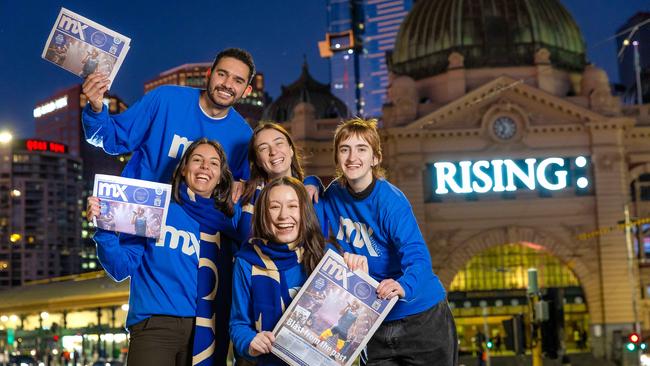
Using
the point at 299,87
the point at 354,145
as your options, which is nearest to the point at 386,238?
the point at 354,145

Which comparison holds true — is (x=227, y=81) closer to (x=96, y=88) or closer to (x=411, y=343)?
(x=96, y=88)

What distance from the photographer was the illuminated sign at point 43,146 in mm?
150250

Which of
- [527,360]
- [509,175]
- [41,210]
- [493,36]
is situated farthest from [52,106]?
[527,360]

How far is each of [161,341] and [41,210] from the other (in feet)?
496

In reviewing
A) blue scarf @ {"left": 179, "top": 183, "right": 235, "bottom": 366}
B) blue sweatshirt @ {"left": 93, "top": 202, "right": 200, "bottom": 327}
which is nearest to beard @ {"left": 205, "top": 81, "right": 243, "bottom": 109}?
blue scarf @ {"left": 179, "top": 183, "right": 235, "bottom": 366}

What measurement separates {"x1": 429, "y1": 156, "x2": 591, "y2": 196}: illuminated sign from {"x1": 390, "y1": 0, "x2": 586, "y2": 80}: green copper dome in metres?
9.80

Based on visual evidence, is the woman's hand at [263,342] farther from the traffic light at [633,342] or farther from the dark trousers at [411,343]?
the traffic light at [633,342]

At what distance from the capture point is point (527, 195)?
6178 centimetres

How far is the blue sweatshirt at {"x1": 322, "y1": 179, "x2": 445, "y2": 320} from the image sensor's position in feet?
22.1

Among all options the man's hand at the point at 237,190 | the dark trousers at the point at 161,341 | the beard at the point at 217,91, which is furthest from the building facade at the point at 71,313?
the dark trousers at the point at 161,341

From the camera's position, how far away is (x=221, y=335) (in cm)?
704

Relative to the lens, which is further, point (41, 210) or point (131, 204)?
point (41, 210)

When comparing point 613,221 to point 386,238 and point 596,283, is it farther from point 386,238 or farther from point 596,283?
point 386,238

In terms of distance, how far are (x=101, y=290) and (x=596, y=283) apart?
3809 cm
